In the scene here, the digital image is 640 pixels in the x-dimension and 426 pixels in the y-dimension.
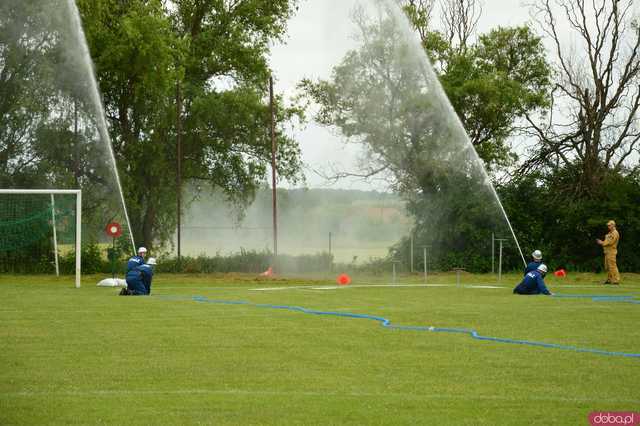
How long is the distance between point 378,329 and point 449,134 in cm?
2524

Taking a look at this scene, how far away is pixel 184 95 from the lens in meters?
43.8

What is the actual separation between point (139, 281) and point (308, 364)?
13.3 meters

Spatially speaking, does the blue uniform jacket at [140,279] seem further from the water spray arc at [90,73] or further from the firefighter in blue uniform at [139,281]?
the water spray arc at [90,73]

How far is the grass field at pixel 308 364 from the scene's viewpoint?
9078 millimetres

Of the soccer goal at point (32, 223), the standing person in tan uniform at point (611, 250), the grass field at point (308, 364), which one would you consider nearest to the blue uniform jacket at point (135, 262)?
the grass field at point (308, 364)

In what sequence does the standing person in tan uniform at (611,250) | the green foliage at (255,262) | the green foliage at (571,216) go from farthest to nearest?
the green foliage at (255,262), the green foliage at (571,216), the standing person in tan uniform at (611,250)

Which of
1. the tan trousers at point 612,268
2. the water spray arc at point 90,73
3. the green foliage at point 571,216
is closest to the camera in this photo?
the tan trousers at point 612,268

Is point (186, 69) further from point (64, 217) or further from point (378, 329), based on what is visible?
point (378, 329)

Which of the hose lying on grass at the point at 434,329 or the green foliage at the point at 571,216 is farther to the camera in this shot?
the green foliage at the point at 571,216

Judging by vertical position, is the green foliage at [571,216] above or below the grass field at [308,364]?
above

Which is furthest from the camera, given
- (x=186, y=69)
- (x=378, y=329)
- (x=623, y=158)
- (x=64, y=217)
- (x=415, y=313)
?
(x=186, y=69)

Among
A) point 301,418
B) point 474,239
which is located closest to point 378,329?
point 301,418

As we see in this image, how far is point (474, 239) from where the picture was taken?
132 feet

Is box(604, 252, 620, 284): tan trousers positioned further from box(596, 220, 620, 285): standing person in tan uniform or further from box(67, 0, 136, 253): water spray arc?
box(67, 0, 136, 253): water spray arc
